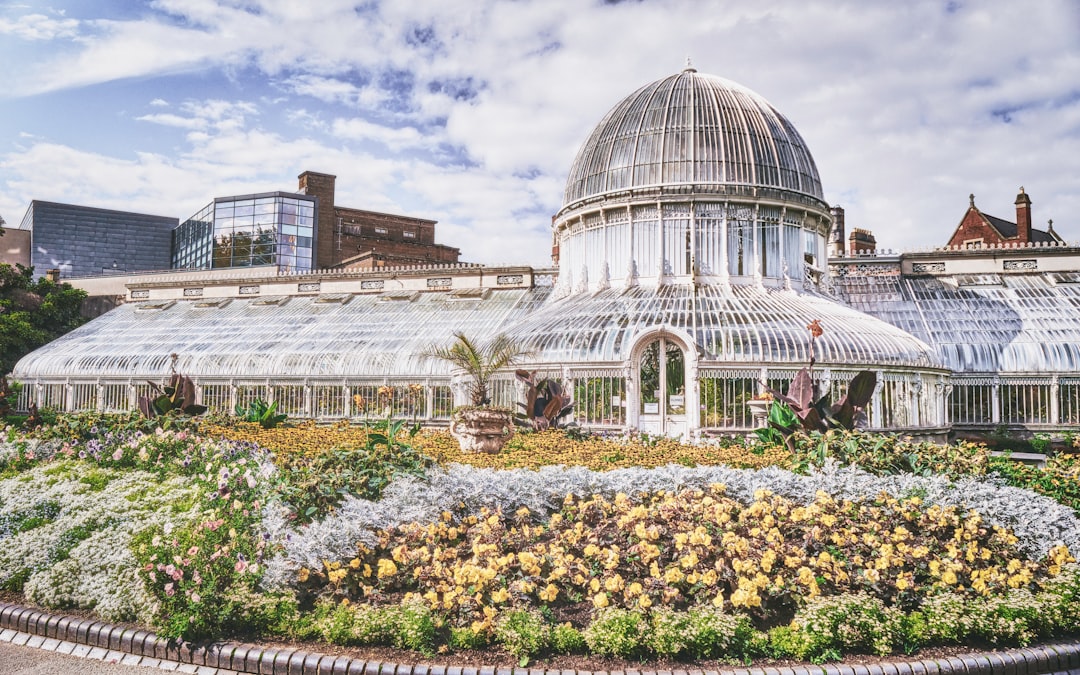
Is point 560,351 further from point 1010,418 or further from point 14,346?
point 14,346

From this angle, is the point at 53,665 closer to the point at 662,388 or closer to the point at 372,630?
the point at 372,630

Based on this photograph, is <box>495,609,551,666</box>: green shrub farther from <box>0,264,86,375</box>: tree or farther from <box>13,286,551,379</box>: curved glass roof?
<box>0,264,86,375</box>: tree

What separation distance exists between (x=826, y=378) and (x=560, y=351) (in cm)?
711

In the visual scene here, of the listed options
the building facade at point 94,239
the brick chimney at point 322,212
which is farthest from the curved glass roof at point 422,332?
the building facade at point 94,239

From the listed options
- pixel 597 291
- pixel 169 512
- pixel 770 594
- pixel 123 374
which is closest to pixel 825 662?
pixel 770 594

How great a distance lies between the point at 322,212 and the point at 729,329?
43559 mm

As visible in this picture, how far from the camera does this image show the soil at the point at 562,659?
7.65 metres

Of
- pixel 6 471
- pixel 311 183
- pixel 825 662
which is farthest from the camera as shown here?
pixel 311 183

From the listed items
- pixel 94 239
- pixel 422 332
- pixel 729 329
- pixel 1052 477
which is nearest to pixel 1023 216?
pixel 729 329

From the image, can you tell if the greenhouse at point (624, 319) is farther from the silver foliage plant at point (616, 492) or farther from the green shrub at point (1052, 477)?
the silver foliage plant at point (616, 492)

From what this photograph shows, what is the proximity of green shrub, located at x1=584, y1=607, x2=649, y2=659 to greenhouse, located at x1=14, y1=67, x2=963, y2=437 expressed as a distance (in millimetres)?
12063

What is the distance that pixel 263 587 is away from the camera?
29.1 ft

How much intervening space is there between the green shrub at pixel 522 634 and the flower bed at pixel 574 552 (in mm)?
24

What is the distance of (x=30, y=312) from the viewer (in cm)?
4188
